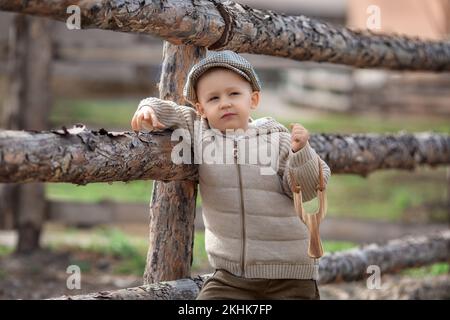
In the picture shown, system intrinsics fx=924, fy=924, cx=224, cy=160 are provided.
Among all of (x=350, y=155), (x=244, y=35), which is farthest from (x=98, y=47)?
(x=244, y=35)

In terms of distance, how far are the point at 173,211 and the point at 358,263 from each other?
1.64 meters

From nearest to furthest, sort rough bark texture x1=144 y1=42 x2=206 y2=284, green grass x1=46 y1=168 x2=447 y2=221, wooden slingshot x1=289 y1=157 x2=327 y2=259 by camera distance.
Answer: wooden slingshot x1=289 y1=157 x2=327 y2=259 < rough bark texture x1=144 y1=42 x2=206 y2=284 < green grass x1=46 y1=168 x2=447 y2=221

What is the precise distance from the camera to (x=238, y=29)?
3.46m

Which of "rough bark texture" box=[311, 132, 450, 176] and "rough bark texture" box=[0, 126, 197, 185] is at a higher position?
"rough bark texture" box=[311, 132, 450, 176]

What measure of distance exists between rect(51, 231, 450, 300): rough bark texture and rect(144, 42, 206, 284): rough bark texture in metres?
0.11

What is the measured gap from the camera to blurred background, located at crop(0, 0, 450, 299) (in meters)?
6.05

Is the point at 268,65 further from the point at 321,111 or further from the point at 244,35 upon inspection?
the point at 321,111

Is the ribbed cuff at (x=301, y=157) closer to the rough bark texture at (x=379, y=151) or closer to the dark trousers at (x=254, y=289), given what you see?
the dark trousers at (x=254, y=289)

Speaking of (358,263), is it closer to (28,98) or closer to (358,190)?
(28,98)

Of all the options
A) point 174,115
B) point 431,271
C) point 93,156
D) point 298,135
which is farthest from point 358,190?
point 93,156

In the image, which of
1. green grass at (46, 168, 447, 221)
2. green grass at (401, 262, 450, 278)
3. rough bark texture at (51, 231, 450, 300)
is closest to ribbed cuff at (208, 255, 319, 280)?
rough bark texture at (51, 231, 450, 300)

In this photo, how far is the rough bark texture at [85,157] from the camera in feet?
8.59

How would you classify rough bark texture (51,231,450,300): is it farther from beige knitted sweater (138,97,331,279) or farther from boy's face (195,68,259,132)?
boy's face (195,68,259,132)

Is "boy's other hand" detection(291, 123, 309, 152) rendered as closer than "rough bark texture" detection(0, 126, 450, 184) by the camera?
No
